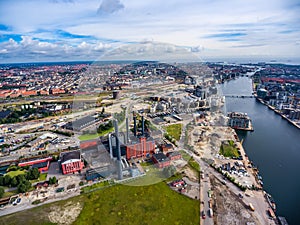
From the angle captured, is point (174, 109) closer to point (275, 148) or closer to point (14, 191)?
point (275, 148)

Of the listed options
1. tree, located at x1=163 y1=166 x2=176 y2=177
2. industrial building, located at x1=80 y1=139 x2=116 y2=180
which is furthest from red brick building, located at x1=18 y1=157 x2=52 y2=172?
tree, located at x1=163 y1=166 x2=176 y2=177

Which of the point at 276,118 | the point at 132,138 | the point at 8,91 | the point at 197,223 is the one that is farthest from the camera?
the point at 8,91

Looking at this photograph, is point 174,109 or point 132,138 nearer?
point 132,138

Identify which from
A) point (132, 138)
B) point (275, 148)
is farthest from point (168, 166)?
point (275, 148)

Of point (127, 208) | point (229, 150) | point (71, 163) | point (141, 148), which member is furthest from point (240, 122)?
point (71, 163)

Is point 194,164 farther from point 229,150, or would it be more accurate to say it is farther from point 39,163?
point 39,163

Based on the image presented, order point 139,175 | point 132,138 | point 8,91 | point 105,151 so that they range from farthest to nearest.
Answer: point 8,91 → point 105,151 → point 132,138 → point 139,175

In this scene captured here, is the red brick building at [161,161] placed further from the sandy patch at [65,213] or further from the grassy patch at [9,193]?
the grassy patch at [9,193]

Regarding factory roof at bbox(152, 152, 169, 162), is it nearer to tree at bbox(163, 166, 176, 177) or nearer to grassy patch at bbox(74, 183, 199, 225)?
tree at bbox(163, 166, 176, 177)
